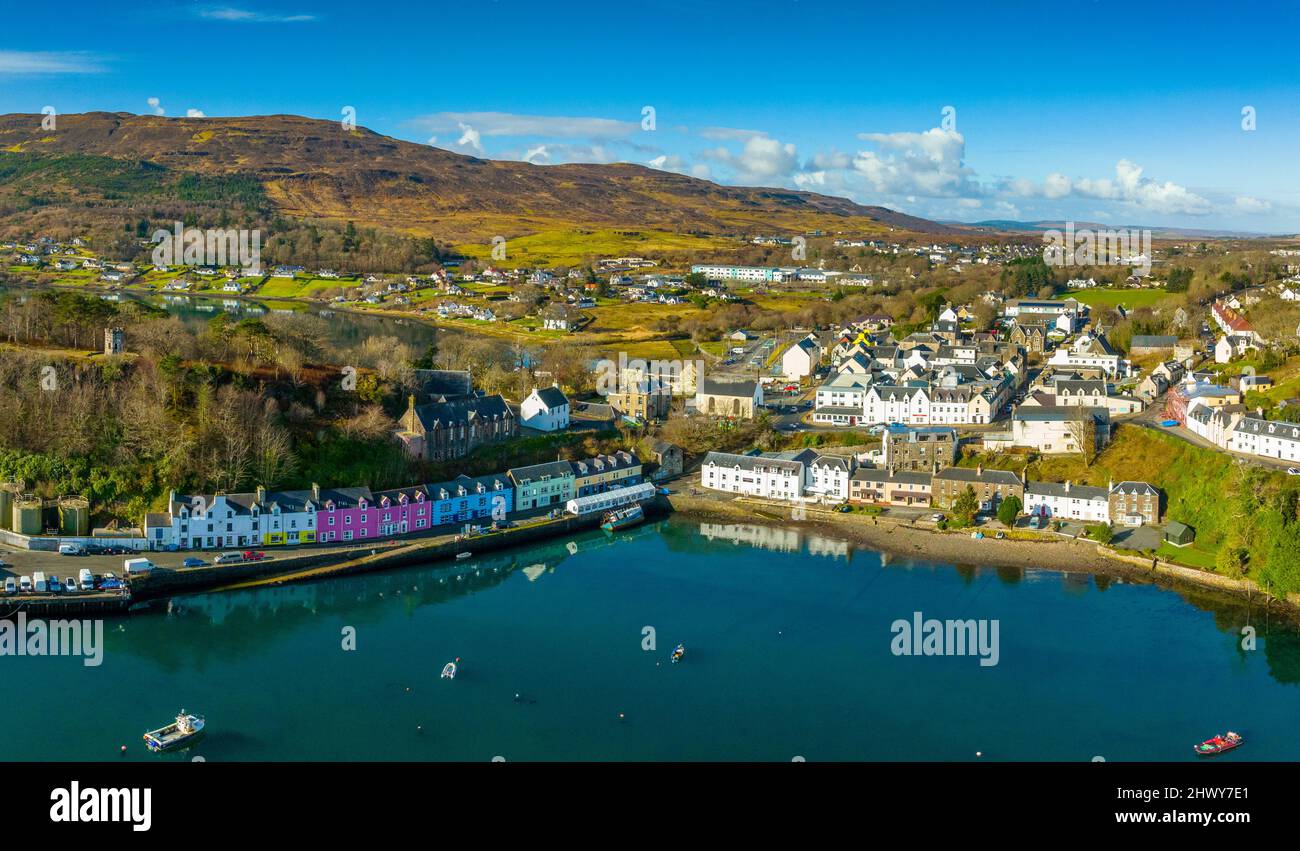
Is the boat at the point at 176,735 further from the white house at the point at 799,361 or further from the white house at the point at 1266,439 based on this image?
the white house at the point at 799,361

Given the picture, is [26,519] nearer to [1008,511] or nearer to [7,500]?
[7,500]

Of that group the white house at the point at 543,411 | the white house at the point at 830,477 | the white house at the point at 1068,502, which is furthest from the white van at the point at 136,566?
the white house at the point at 1068,502

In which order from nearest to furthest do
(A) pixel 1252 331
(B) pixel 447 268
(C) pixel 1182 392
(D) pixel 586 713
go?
(D) pixel 586 713 < (C) pixel 1182 392 < (A) pixel 1252 331 < (B) pixel 447 268

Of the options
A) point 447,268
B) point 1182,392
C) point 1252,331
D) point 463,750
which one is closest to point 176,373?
point 463,750

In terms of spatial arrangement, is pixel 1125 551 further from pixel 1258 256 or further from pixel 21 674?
pixel 1258 256

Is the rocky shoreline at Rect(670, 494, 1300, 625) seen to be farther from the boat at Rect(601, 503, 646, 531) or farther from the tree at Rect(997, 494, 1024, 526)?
the boat at Rect(601, 503, 646, 531)

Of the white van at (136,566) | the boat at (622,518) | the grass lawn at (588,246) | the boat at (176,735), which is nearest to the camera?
the boat at (176,735)
